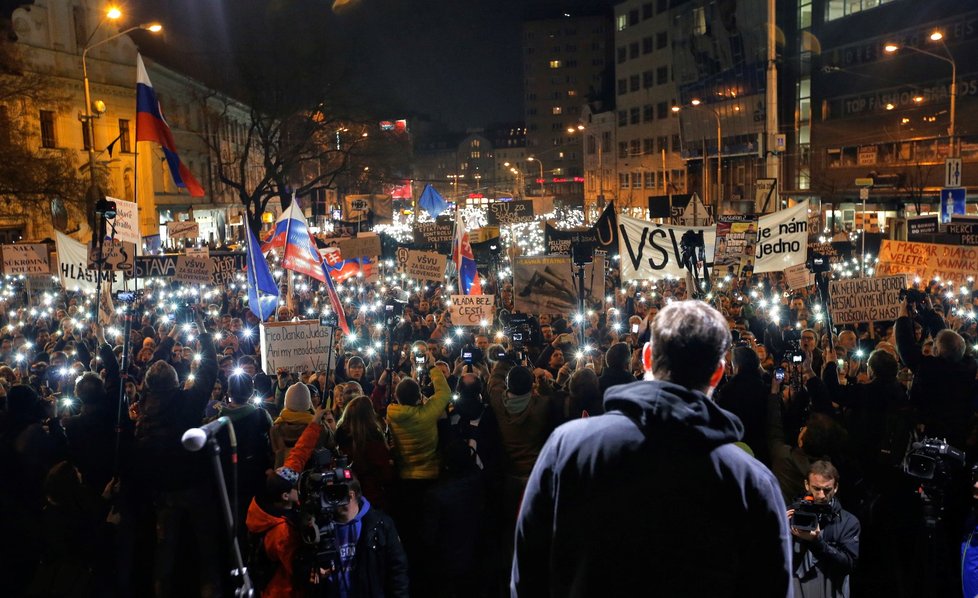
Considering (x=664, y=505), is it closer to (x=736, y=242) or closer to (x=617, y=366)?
(x=617, y=366)

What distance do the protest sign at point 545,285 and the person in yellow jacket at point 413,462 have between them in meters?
7.78

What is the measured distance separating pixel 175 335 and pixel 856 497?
33.3ft

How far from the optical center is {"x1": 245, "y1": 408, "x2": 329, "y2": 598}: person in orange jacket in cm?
482

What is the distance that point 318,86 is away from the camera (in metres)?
42.3

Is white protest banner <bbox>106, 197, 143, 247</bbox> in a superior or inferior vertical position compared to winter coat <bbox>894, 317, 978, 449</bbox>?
superior

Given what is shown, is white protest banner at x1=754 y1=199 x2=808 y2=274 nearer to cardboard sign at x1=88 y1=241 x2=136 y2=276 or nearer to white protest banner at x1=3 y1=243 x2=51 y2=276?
cardboard sign at x1=88 y1=241 x2=136 y2=276

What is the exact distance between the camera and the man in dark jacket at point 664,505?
2.22 m

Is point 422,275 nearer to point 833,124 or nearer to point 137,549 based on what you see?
point 137,549

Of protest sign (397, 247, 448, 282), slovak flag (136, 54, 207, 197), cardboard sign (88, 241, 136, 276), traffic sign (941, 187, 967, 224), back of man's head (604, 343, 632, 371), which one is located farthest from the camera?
traffic sign (941, 187, 967, 224)

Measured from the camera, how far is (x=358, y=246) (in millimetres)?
19781

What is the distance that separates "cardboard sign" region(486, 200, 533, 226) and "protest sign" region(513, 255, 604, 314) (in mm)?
18135

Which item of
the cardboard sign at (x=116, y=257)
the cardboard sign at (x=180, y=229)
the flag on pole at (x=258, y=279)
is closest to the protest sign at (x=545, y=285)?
the flag on pole at (x=258, y=279)

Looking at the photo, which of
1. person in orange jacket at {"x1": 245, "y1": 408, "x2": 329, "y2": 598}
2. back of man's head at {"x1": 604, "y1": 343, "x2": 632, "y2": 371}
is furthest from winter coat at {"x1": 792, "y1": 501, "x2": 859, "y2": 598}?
person in orange jacket at {"x1": 245, "y1": 408, "x2": 329, "y2": 598}

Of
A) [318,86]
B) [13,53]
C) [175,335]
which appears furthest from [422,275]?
[318,86]
